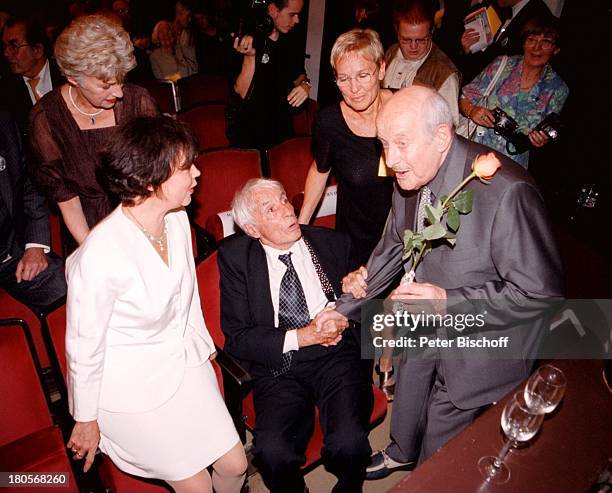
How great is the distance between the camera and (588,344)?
6.54 ft

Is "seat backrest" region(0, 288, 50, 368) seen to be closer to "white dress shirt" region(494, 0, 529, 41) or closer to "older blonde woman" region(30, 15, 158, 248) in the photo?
"older blonde woman" region(30, 15, 158, 248)

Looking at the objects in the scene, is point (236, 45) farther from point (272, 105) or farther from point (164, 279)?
point (164, 279)

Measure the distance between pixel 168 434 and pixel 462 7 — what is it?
485 cm

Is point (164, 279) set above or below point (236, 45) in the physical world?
below

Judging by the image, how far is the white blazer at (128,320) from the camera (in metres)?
1.80

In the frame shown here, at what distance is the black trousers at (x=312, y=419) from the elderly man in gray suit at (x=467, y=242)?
39cm

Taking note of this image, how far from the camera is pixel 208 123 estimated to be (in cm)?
431

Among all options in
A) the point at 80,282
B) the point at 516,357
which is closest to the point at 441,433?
the point at 516,357

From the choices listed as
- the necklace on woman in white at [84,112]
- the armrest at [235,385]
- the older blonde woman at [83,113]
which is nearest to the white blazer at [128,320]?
the armrest at [235,385]

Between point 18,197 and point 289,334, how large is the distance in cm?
185

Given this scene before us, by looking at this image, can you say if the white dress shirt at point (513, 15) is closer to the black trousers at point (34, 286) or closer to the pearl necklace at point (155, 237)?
the pearl necklace at point (155, 237)

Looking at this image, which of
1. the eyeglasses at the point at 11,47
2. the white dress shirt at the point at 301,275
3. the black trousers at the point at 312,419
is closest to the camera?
the black trousers at the point at 312,419
